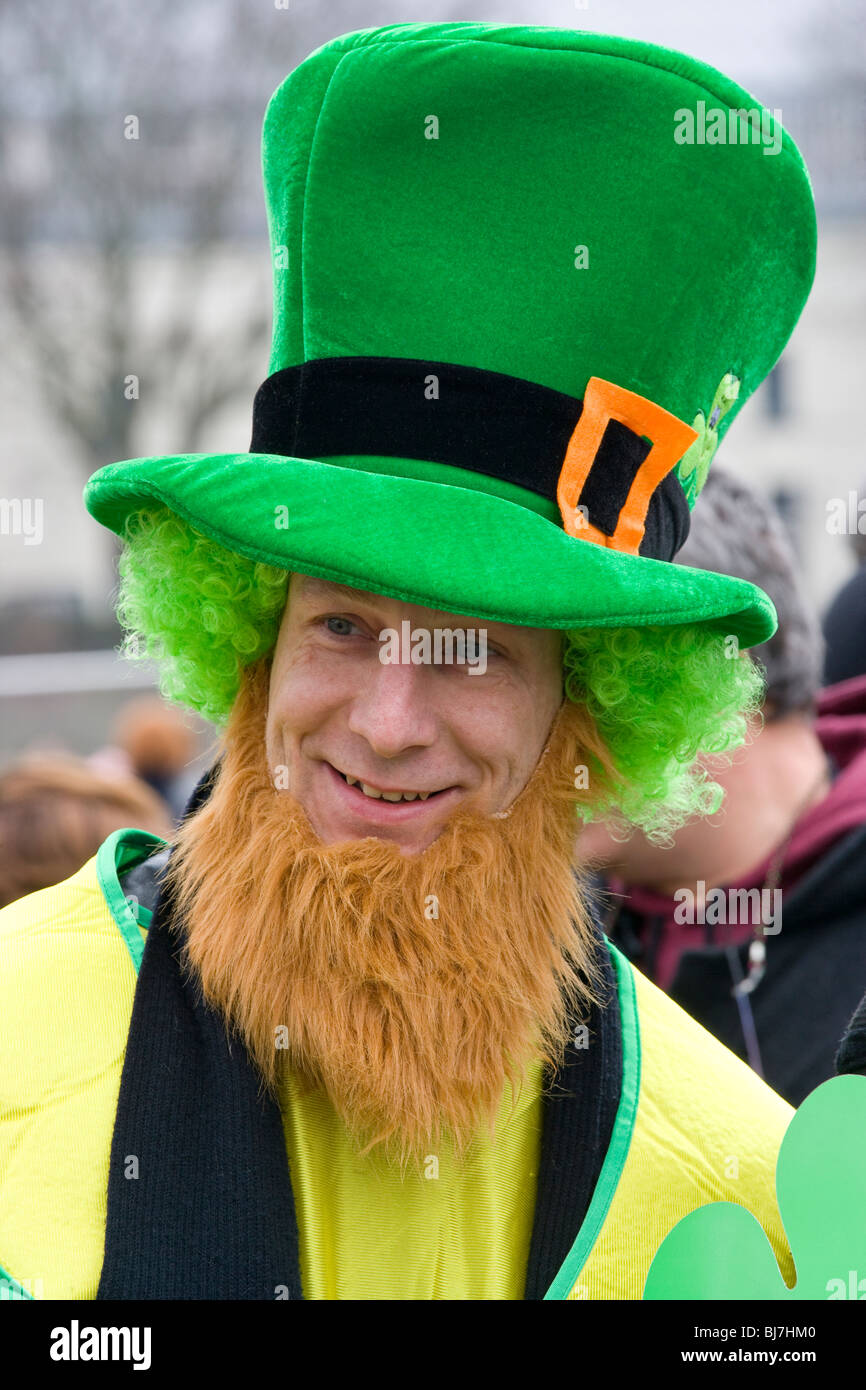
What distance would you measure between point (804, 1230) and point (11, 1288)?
855 millimetres

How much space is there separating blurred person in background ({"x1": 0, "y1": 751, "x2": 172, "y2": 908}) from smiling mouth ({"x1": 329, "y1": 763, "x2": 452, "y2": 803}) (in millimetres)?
1264

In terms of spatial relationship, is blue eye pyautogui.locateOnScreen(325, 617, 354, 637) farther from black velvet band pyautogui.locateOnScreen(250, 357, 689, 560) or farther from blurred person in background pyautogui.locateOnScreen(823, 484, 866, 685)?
blurred person in background pyautogui.locateOnScreen(823, 484, 866, 685)

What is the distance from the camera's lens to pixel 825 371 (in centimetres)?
2341

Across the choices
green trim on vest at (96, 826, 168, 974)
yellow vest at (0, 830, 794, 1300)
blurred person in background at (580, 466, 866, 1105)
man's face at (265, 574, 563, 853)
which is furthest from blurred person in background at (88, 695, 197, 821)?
man's face at (265, 574, 563, 853)

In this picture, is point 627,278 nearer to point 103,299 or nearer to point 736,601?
point 736,601

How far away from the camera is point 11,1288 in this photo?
1.45m

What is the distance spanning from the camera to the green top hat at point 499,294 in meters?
1.55

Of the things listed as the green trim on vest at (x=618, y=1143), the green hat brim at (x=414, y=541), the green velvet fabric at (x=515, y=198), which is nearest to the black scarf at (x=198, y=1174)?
the green trim on vest at (x=618, y=1143)

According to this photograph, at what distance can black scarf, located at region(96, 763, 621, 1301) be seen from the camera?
4.90 feet

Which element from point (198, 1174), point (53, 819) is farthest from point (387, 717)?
point (53, 819)

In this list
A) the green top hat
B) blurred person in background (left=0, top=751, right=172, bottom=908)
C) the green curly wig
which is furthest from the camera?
blurred person in background (left=0, top=751, right=172, bottom=908)

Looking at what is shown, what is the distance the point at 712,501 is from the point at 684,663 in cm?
97

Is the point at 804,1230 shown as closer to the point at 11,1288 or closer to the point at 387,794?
the point at 387,794
